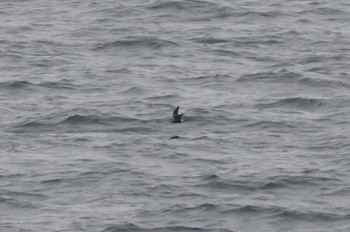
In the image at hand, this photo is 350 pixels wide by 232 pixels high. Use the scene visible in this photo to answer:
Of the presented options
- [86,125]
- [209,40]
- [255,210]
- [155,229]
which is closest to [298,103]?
[86,125]

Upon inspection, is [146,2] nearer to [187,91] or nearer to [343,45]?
[343,45]

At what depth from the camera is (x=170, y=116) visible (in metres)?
33.8

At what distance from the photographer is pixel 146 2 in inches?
1956

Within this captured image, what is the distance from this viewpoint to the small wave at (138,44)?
4262 centimetres

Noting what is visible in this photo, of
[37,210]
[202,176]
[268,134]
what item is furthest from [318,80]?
[37,210]

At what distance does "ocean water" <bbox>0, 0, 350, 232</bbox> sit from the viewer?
26.8 m

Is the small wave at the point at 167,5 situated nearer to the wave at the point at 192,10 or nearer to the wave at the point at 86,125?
the wave at the point at 192,10

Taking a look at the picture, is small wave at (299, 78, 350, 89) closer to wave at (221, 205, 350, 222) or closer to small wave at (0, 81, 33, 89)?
small wave at (0, 81, 33, 89)

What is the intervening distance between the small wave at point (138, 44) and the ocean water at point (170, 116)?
2.1 inches

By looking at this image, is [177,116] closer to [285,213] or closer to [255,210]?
[255,210]

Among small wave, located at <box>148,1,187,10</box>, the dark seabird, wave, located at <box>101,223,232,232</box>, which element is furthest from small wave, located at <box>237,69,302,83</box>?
wave, located at <box>101,223,232,232</box>

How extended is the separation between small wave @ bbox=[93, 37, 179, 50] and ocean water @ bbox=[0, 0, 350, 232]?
0.05 metres

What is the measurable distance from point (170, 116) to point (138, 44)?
31.0 feet

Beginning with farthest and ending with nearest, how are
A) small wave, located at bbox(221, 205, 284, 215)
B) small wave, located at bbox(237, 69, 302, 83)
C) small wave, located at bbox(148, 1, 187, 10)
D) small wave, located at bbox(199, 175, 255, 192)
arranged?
small wave, located at bbox(148, 1, 187, 10), small wave, located at bbox(237, 69, 302, 83), small wave, located at bbox(199, 175, 255, 192), small wave, located at bbox(221, 205, 284, 215)
